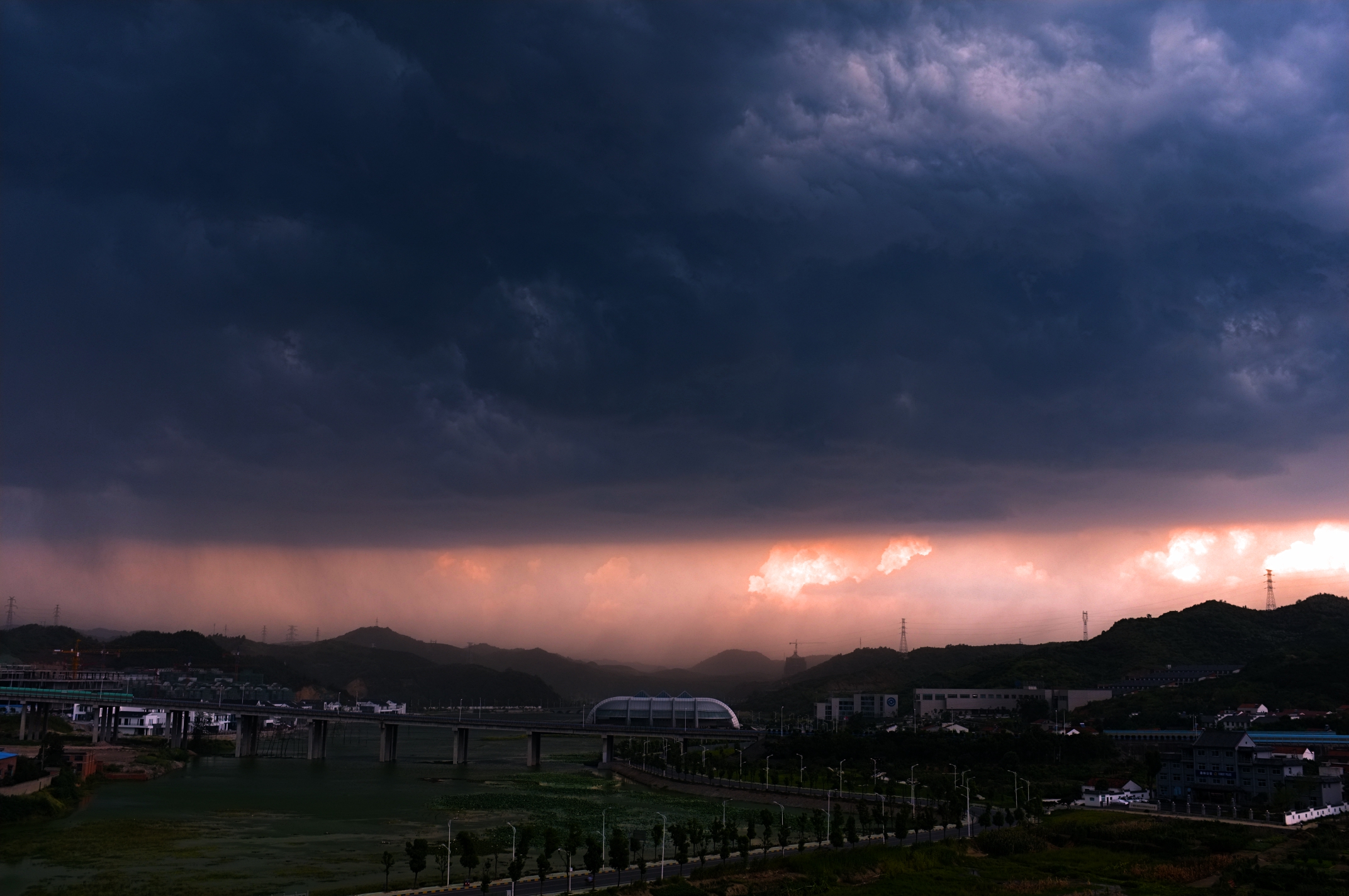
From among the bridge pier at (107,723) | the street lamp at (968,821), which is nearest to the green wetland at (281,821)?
the street lamp at (968,821)

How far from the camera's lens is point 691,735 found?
147m

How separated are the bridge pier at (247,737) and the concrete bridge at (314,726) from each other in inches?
3.8

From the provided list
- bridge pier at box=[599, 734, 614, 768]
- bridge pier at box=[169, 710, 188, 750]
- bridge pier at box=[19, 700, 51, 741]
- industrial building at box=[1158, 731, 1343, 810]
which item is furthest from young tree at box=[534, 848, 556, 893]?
bridge pier at box=[19, 700, 51, 741]

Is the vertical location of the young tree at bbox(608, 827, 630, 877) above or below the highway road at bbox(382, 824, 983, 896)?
above

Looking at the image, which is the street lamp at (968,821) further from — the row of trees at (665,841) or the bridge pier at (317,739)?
the bridge pier at (317,739)

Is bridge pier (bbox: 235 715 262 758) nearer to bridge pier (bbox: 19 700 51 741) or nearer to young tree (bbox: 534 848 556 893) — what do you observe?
bridge pier (bbox: 19 700 51 741)

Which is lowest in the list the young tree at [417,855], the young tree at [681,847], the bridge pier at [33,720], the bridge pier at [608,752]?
the bridge pier at [608,752]

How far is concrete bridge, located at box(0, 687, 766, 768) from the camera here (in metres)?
148

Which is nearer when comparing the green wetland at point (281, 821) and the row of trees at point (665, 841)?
the row of trees at point (665, 841)

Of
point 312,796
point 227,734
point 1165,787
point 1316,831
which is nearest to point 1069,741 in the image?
point 1165,787

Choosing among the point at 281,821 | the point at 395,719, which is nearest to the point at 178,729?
the point at 395,719

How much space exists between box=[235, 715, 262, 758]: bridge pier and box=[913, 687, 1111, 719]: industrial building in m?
112

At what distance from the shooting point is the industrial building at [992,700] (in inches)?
7387

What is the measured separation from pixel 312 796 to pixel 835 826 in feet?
175
